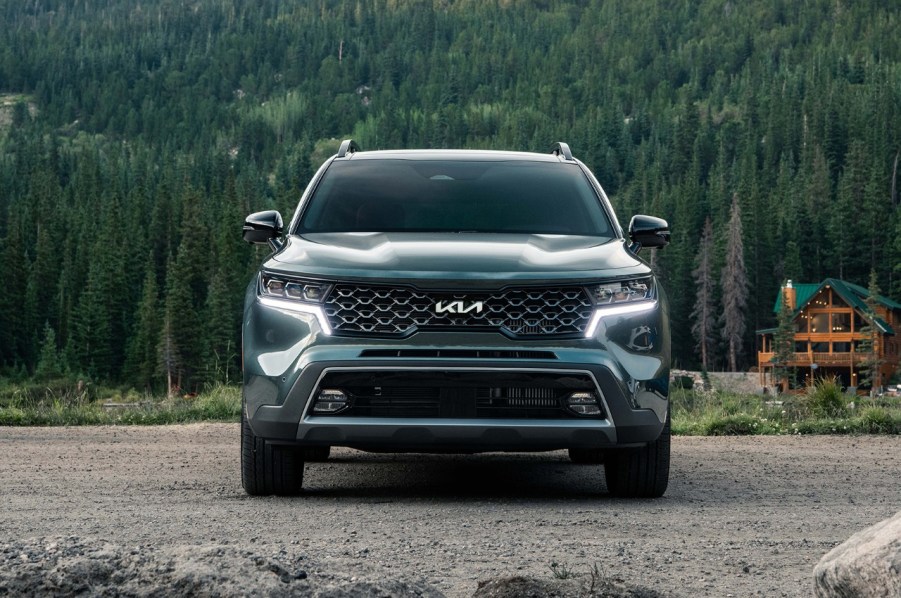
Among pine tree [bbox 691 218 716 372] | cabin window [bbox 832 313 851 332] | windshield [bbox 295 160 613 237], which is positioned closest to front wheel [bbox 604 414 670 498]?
windshield [bbox 295 160 613 237]

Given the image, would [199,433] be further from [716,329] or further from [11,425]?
[716,329]

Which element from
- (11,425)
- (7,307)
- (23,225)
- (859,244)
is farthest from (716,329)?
(11,425)

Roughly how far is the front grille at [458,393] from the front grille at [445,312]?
0.25 metres

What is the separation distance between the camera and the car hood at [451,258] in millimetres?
6816

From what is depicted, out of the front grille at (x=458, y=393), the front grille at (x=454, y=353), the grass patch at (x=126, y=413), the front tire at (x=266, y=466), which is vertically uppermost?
the front grille at (x=454, y=353)

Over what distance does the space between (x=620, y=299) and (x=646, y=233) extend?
121 cm

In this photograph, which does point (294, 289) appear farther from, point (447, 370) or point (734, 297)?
point (734, 297)

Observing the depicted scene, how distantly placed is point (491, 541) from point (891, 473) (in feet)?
14.7

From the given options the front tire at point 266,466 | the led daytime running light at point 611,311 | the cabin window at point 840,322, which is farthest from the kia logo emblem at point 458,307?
the cabin window at point 840,322

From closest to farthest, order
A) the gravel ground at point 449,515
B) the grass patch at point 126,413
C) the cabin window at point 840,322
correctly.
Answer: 1. the gravel ground at point 449,515
2. the grass patch at point 126,413
3. the cabin window at point 840,322

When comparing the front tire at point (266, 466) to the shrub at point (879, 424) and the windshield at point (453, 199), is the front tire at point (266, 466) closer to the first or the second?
the windshield at point (453, 199)

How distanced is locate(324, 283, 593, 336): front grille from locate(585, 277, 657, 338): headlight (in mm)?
93

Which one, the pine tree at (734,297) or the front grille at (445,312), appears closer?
the front grille at (445,312)

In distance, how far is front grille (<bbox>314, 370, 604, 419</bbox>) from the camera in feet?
22.0
